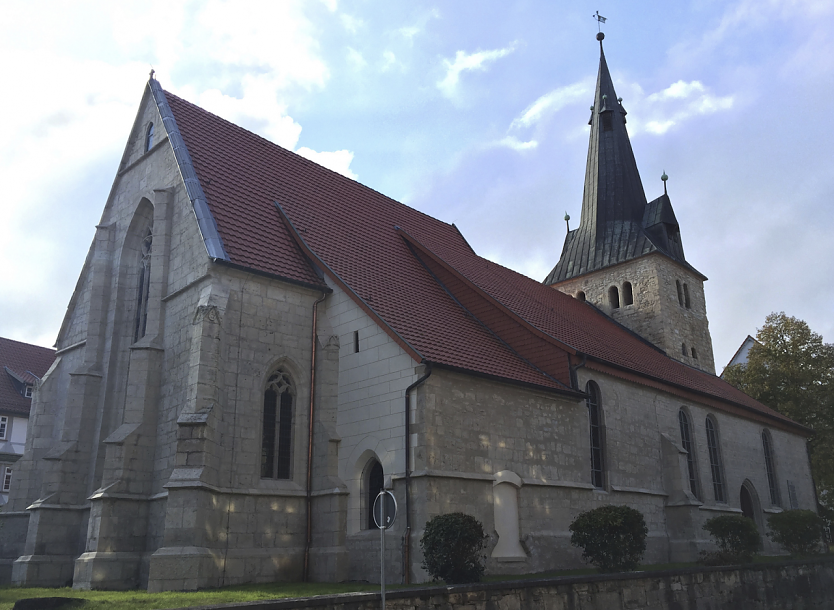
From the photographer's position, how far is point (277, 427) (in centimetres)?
1570

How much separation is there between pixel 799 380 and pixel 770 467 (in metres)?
8.41

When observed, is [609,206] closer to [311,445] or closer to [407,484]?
[311,445]

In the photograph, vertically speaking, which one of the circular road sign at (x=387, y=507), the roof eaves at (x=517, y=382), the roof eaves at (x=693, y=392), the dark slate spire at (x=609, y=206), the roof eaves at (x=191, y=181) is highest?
the dark slate spire at (x=609, y=206)

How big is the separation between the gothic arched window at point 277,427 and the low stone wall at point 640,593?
252 inches

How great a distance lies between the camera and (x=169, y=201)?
1755 cm

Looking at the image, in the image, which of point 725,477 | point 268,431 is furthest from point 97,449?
point 725,477

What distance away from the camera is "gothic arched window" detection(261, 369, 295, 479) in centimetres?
1541

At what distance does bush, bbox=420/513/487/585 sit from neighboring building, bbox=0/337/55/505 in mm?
27457

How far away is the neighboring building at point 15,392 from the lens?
33.8 meters

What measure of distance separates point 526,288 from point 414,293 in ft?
26.1

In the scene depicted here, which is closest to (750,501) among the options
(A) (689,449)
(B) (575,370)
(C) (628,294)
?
(A) (689,449)

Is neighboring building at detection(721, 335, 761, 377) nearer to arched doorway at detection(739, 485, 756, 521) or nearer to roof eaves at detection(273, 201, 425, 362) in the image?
arched doorway at detection(739, 485, 756, 521)

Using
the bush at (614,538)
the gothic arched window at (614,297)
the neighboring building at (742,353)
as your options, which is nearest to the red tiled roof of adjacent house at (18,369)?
the gothic arched window at (614,297)

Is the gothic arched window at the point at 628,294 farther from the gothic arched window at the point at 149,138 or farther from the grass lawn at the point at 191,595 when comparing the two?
the gothic arched window at the point at 149,138
